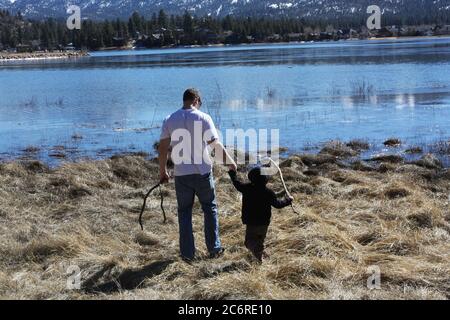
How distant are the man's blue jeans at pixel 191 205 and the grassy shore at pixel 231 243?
215 millimetres

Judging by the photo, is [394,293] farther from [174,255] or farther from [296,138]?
[296,138]

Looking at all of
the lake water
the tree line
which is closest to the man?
the lake water

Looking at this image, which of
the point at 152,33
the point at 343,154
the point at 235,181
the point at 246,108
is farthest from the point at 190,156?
the point at 152,33

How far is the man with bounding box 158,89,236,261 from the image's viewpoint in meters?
7.45

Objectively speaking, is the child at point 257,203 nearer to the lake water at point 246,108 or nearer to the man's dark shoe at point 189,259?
the man's dark shoe at point 189,259

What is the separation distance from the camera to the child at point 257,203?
7680 mm

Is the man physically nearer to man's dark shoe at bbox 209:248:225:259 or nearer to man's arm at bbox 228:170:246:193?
man's arm at bbox 228:170:246:193

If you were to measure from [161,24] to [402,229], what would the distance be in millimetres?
186820

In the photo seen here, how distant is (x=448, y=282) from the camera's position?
682cm

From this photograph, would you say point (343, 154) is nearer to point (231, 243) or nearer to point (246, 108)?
point (231, 243)

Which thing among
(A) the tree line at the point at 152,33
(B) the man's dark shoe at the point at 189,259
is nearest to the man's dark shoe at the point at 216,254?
(B) the man's dark shoe at the point at 189,259

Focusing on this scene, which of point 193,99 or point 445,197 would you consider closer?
point 193,99

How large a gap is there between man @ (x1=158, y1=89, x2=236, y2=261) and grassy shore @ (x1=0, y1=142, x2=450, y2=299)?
1.56 feet
